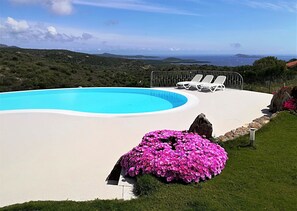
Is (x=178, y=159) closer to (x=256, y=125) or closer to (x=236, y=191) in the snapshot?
(x=236, y=191)

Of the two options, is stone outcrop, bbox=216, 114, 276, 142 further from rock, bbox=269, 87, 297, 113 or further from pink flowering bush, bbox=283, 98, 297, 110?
rock, bbox=269, 87, 297, 113

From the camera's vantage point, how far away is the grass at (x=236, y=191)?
125 inches

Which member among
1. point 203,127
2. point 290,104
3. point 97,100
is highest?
point 290,104

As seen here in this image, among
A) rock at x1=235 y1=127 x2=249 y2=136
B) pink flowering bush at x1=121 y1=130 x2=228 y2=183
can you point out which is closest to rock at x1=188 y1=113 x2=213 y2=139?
pink flowering bush at x1=121 y1=130 x2=228 y2=183

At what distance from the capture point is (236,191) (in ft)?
11.6

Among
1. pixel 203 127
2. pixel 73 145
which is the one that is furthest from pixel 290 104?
pixel 73 145

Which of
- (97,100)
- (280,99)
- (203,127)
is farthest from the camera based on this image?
(97,100)

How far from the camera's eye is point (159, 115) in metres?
7.81

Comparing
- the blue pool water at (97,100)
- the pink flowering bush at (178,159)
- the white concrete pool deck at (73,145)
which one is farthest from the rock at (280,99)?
the pink flowering bush at (178,159)

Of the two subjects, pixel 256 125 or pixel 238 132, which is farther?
pixel 256 125

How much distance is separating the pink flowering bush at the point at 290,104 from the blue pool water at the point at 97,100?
3.65m

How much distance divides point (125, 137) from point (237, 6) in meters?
Answer: 12.5

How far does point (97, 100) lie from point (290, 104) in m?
7.36

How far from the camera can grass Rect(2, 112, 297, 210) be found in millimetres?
3164
